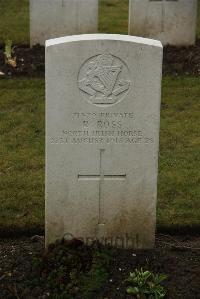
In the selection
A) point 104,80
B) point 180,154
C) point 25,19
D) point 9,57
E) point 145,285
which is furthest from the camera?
point 25,19

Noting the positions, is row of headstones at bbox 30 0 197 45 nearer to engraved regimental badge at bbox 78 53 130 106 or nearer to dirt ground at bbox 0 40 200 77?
dirt ground at bbox 0 40 200 77

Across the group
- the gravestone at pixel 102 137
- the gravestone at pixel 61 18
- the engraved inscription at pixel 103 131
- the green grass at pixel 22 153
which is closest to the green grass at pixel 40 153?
the green grass at pixel 22 153

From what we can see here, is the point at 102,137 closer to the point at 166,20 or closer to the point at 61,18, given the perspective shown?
the point at 61,18

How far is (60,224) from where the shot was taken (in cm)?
527

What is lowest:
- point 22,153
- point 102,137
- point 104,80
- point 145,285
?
point 145,285

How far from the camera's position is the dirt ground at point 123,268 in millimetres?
4844

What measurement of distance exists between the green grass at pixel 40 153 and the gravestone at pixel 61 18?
142cm

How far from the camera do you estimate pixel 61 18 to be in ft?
35.3

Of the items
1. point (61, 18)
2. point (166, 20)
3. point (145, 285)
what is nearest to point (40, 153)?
point (145, 285)

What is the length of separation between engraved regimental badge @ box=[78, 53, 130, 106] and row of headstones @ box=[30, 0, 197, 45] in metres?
5.85

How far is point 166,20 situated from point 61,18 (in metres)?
1.57

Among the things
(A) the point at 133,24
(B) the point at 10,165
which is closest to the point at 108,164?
(B) the point at 10,165

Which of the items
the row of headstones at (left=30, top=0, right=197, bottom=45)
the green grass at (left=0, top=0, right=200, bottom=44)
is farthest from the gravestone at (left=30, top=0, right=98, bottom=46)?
the green grass at (left=0, top=0, right=200, bottom=44)

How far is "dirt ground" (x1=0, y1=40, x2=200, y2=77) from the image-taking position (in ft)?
32.3
